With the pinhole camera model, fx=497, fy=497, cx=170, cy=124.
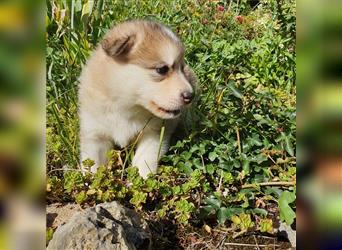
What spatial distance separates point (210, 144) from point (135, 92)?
53 centimetres

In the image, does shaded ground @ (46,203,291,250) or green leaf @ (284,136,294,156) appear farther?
green leaf @ (284,136,294,156)

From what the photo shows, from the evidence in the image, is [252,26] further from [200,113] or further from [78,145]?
[78,145]

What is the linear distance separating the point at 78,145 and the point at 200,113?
2.60ft

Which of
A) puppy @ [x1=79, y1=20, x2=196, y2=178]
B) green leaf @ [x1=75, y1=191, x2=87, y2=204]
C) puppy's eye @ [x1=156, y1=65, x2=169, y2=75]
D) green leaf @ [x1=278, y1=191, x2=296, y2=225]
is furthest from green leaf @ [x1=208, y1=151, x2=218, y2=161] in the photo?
green leaf @ [x1=75, y1=191, x2=87, y2=204]

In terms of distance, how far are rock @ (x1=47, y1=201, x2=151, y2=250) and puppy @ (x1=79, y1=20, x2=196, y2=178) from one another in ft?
2.92

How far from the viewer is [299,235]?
25.8 inches

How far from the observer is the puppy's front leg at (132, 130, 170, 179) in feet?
9.48

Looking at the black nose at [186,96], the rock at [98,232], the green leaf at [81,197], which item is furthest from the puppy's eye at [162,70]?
the rock at [98,232]

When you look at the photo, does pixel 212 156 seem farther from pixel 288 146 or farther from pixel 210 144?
pixel 288 146

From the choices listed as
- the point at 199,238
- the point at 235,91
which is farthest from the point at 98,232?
the point at 235,91

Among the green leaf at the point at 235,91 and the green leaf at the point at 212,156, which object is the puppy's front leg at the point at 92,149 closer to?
the green leaf at the point at 212,156

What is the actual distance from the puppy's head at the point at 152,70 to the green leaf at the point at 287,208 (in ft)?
2.78

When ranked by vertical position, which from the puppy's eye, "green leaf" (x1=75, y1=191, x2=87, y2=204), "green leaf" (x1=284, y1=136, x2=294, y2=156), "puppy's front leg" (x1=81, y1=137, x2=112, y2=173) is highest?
the puppy's eye

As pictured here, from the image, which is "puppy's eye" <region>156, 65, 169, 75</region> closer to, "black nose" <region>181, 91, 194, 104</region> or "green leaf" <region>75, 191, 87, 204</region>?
"black nose" <region>181, 91, 194, 104</region>
